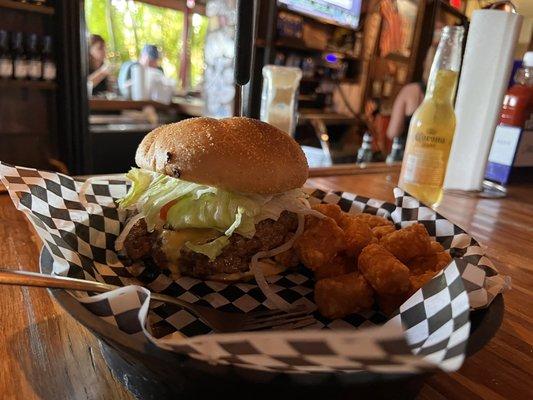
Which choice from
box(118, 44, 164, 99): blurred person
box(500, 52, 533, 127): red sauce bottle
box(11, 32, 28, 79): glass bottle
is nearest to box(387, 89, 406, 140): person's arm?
box(500, 52, 533, 127): red sauce bottle

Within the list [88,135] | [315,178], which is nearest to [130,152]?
[88,135]

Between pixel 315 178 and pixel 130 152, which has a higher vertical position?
pixel 315 178

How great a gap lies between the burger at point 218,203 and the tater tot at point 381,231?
0.62ft

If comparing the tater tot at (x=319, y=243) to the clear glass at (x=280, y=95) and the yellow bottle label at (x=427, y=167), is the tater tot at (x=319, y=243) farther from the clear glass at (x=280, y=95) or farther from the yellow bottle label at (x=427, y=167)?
the clear glass at (x=280, y=95)

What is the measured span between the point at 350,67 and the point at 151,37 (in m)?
3.61

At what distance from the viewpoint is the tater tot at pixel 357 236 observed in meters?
1.06

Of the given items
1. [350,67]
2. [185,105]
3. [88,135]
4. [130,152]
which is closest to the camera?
[88,135]

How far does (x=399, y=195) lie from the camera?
1.26 m

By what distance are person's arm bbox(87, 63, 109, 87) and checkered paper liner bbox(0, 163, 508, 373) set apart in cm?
555

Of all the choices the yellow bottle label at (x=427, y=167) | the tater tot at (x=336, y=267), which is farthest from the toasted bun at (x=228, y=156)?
the yellow bottle label at (x=427, y=167)

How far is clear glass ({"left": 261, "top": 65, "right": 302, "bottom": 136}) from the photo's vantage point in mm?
2150

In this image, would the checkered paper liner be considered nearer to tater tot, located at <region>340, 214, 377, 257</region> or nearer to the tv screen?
tater tot, located at <region>340, 214, 377, 257</region>

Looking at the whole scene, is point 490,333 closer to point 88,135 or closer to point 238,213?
point 238,213

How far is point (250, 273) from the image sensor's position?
1.04 m
